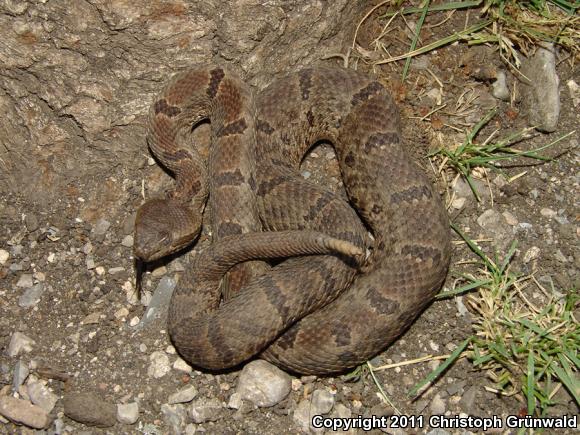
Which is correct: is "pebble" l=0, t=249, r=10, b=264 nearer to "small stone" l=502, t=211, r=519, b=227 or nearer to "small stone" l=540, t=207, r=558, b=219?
"small stone" l=502, t=211, r=519, b=227

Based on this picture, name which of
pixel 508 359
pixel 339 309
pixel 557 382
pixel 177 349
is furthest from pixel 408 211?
pixel 177 349

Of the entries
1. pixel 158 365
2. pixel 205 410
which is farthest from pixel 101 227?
pixel 205 410

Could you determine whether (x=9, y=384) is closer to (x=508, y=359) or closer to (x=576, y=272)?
(x=508, y=359)

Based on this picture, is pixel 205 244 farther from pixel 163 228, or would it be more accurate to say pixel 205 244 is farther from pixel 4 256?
pixel 4 256

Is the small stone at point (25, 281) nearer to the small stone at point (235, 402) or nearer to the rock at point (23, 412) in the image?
the rock at point (23, 412)

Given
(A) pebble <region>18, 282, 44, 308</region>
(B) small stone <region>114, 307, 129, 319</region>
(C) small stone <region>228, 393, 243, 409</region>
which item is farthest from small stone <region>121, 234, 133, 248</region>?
(C) small stone <region>228, 393, 243, 409</region>

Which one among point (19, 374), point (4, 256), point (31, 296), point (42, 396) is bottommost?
point (42, 396)
